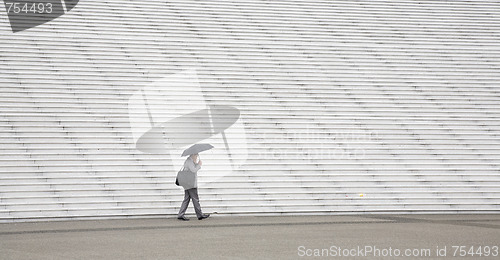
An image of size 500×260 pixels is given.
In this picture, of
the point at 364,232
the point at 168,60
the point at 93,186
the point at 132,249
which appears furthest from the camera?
the point at 168,60

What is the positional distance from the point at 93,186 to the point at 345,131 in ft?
19.4

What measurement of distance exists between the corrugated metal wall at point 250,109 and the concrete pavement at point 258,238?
136cm

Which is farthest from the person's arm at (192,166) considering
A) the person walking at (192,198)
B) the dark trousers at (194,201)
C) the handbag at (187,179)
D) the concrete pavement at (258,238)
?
the concrete pavement at (258,238)

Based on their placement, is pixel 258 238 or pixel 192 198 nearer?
pixel 258 238

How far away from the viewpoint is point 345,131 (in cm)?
1481

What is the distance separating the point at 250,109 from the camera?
15.1m

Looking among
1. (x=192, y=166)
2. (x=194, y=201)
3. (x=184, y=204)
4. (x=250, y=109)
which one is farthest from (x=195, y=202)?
(x=250, y=109)

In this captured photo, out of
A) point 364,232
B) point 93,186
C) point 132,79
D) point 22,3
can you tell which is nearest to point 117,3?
point 22,3

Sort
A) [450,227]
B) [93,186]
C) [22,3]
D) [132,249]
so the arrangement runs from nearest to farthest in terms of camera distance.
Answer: [132,249]
[450,227]
[93,186]
[22,3]

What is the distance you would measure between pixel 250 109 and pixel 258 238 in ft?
22.5

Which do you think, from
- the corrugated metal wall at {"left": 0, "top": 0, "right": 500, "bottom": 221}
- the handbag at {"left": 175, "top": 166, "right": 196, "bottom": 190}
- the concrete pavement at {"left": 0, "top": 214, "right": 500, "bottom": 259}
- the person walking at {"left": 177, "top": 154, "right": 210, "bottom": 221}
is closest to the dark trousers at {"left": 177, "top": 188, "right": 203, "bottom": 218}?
the person walking at {"left": 177, "top": 154, "right": 210, "bottom": 221}

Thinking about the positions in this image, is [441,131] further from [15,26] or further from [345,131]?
[15,26]

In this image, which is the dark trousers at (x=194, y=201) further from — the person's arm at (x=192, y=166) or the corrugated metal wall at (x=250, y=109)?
the corrugated metal wall at (x=250, y=109)

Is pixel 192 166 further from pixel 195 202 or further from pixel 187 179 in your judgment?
pixel 195 202
